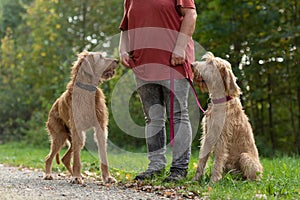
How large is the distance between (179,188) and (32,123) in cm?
1117

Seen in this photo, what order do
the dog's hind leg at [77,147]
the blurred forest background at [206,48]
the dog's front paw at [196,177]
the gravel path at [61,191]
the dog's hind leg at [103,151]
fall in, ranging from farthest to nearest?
the blurred forest background at [206,48], the dog's hind leg at [103,151], the dog's hind leg at [77,147], the dog's front paw at [196,177], the gravel path at [61,191]

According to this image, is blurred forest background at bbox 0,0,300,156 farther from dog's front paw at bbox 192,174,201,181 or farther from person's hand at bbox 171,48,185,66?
dog's front paw at bbox 192,174,201,181

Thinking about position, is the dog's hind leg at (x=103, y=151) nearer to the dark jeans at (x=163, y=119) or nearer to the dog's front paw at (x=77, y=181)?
the dog's front paw at (x=77, y=181)

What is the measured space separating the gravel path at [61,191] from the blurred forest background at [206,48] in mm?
6549

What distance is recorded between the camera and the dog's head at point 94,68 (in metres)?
6.06

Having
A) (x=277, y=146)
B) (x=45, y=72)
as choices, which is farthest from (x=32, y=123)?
(x=277, y=146)

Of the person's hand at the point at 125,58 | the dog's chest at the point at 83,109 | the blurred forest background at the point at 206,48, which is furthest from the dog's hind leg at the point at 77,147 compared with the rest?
the blurred forest background at the point at 206,48

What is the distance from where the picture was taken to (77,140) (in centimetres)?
599

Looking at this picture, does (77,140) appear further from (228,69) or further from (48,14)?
(48,14)

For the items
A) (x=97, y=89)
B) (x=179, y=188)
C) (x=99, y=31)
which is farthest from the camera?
(x=99, y=31)

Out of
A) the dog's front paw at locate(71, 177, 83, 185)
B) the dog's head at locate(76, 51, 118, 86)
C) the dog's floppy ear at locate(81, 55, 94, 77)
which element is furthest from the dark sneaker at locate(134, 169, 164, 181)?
the dog's floppy ear at locate(81, 55, 94, 77)

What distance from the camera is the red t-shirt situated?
5621mm

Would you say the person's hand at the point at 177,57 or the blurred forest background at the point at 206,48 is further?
the blurred forest background at the point at 206,48

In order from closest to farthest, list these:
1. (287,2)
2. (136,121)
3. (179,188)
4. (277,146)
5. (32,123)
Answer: (179,188) < (287,2) < (136,121) < (277,146) < (32,123)
